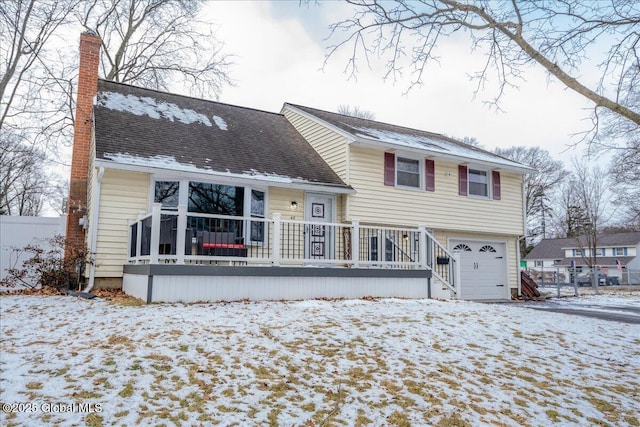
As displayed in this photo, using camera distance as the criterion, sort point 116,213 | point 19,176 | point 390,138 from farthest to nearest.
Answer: point 19,176, point 390,138, point 116,213

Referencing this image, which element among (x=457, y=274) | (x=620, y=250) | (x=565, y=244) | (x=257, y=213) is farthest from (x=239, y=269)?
(x=620, y=250)

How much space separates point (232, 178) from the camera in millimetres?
10344

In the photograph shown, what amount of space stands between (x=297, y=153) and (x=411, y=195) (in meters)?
3.57

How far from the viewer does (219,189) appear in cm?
1059

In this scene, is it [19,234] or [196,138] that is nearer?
[196,138]

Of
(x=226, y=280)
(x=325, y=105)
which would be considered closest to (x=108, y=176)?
(x=226, y=280)

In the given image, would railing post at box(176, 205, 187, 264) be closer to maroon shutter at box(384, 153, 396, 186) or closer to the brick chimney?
the brick chimney

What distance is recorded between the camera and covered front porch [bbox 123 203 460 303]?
24.6 ft

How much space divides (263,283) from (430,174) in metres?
7.20

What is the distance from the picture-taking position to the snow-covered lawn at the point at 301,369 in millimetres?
3559

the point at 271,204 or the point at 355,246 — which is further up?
the point at 271,204

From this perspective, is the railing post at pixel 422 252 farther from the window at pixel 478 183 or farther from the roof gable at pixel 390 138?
the window at pixel 478 183

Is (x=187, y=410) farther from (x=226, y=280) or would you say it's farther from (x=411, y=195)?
(x=411, y=195)

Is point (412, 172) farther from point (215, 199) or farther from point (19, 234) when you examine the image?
point (19, 234)
